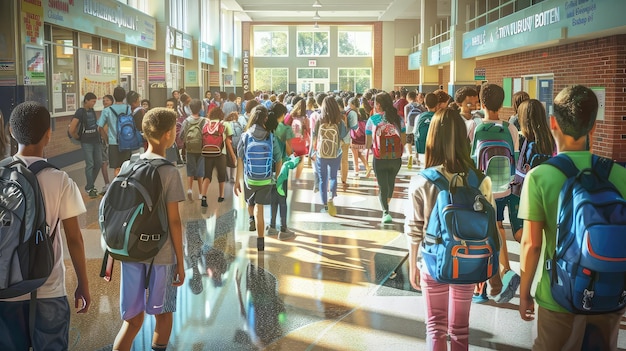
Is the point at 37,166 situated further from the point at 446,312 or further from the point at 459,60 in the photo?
the point at 459,60

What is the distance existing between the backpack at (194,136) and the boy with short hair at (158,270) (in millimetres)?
6624

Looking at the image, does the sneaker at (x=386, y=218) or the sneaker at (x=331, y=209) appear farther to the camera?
the sneaker at (x=331, y=209)

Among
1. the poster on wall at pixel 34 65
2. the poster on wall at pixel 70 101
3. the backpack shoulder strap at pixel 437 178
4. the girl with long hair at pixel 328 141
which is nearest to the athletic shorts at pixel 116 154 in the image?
the poster on wall at pixel 34 65

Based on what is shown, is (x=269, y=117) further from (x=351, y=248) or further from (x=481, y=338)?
(x=481, y=338)

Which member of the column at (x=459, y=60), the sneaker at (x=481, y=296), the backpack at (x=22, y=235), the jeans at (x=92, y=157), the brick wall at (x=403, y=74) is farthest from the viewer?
the brick wall at (x=403, y=74)

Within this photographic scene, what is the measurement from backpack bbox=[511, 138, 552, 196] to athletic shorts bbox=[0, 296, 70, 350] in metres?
4.00

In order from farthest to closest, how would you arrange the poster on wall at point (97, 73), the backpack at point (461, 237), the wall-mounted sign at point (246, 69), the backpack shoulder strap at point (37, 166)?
1. the wall-mounted sign at point (246, 69)
2. the poster on wall at point (97, 73)
3. the backpack at point (461, 237)
4. the backpack shoulder strap at point (37, 166)

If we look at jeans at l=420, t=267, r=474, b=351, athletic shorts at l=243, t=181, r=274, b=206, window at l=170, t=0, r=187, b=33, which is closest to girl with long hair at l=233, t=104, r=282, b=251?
athletic shorts at l=243, t=181, r=274, b=206

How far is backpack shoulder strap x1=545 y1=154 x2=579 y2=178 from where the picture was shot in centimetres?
297

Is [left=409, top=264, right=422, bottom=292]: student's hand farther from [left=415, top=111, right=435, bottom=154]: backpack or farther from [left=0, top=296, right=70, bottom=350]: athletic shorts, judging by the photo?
[left=415, top=111, right=435, bottom=154]: backpack

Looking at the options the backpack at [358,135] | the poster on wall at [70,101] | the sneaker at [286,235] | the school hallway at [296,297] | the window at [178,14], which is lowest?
the school hallway at [296,297]

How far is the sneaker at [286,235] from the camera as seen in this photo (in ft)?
29.2

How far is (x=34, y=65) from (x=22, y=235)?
35.5ft

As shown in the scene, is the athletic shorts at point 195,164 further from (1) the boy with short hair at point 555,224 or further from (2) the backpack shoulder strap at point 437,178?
(1) the boy with short hair at point 555,224
